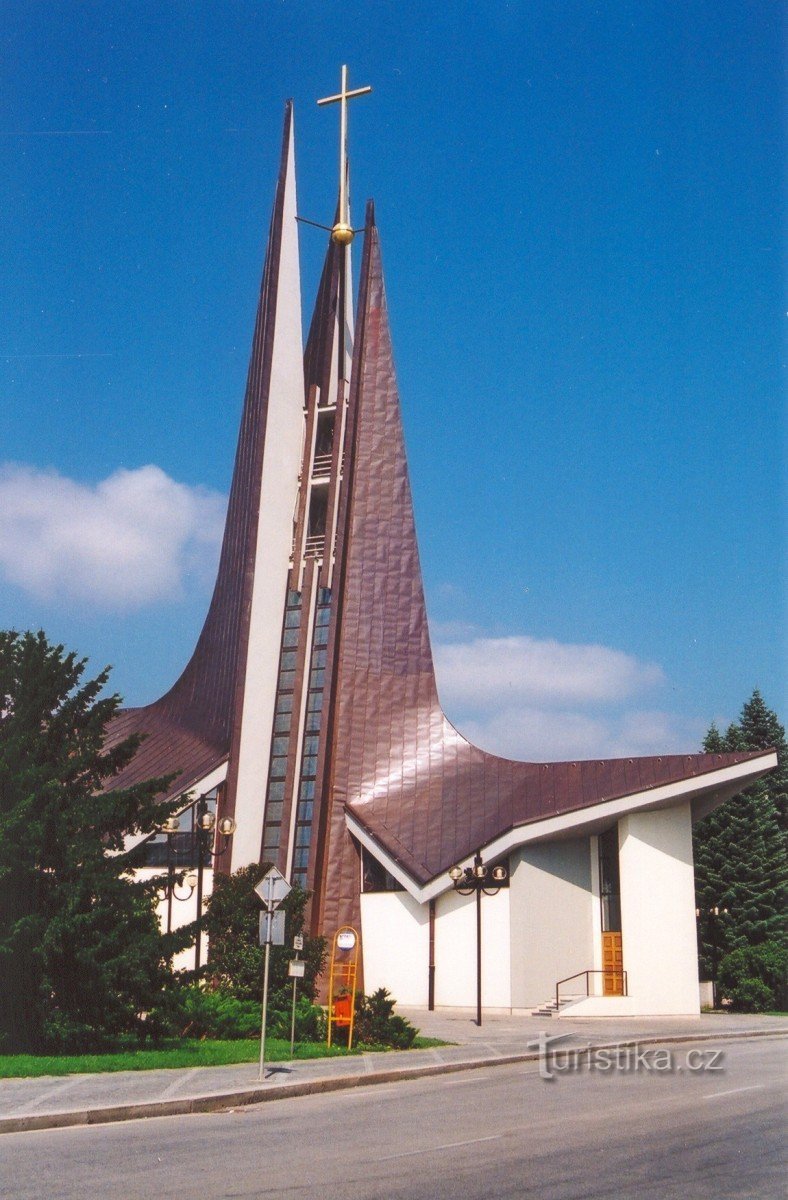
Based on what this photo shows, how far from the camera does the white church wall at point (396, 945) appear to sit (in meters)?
27.3

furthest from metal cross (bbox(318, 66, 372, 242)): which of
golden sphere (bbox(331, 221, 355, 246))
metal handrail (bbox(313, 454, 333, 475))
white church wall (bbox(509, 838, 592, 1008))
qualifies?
white church wall (bbox(509, 838, 592, 1008))

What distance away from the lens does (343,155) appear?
37000 millimetres

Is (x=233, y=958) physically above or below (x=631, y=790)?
below

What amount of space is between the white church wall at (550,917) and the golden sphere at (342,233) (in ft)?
62.6

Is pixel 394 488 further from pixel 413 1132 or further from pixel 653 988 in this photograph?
pixel 413 1132

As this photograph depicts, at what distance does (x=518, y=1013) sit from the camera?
25.8m

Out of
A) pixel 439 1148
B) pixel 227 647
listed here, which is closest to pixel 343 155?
pixel 227 647

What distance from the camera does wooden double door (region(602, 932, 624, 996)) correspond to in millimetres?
27453

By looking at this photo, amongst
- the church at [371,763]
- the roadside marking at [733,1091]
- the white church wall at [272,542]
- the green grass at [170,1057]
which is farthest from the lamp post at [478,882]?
the roadside marking at [733,1091]

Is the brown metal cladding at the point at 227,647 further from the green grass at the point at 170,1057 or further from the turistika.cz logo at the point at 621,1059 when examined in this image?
the turistika.cz logo at the point at 621,1059

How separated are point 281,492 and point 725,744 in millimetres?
16063

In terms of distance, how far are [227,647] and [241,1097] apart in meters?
23.0

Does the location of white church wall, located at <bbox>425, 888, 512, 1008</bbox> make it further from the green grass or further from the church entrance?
the green grass

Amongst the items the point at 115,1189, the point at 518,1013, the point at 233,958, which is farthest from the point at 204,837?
the point at 115,1189
